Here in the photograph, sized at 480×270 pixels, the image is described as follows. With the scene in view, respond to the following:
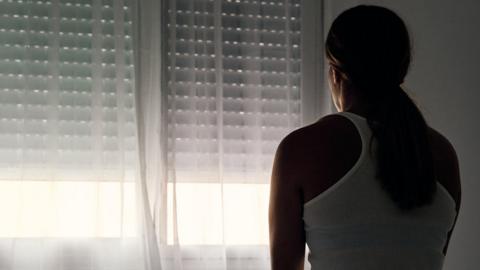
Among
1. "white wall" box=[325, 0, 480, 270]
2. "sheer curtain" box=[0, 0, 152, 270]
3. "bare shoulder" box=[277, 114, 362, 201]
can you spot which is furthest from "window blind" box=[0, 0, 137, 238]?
"bare shoulder" box=[277, 114, 362, 201]

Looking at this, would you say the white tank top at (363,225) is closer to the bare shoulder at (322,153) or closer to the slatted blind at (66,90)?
the bare shoulder at (322,153)

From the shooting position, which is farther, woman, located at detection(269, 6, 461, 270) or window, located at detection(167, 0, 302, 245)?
window, located at detection(167, 0, 302, 245)

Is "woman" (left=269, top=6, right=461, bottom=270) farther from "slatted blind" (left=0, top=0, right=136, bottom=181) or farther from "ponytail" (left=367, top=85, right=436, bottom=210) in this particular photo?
"slatted blind" (left=0, top=0, right=136, bottom=181)

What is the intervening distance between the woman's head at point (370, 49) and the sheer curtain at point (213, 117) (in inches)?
28.5

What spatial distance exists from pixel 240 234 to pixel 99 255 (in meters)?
0.39

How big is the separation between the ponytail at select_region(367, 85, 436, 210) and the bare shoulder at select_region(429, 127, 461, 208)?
49 mm

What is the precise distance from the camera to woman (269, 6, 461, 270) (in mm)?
1041

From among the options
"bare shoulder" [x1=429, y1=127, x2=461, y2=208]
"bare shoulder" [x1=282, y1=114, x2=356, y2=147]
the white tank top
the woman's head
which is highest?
the woman's head

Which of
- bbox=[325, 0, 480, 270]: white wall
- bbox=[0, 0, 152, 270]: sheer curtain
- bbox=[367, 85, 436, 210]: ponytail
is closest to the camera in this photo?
bbox=[367, 85, 436, 210]: ponytail

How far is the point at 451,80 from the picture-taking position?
194 centimetres

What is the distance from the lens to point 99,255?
5.57 feet

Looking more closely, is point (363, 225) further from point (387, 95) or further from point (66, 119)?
point (66, 119)

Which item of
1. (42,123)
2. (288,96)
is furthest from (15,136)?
(288,96)

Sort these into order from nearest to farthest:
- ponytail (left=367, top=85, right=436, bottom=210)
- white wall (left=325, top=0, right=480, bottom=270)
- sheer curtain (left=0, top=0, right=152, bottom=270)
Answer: ponytail (left=367, top=85, right=436, bottom=210), sheer curtain (left=0, top=0, right=152, bottom=270), white wall (left=325, top=0, right=480, bottom=270)
